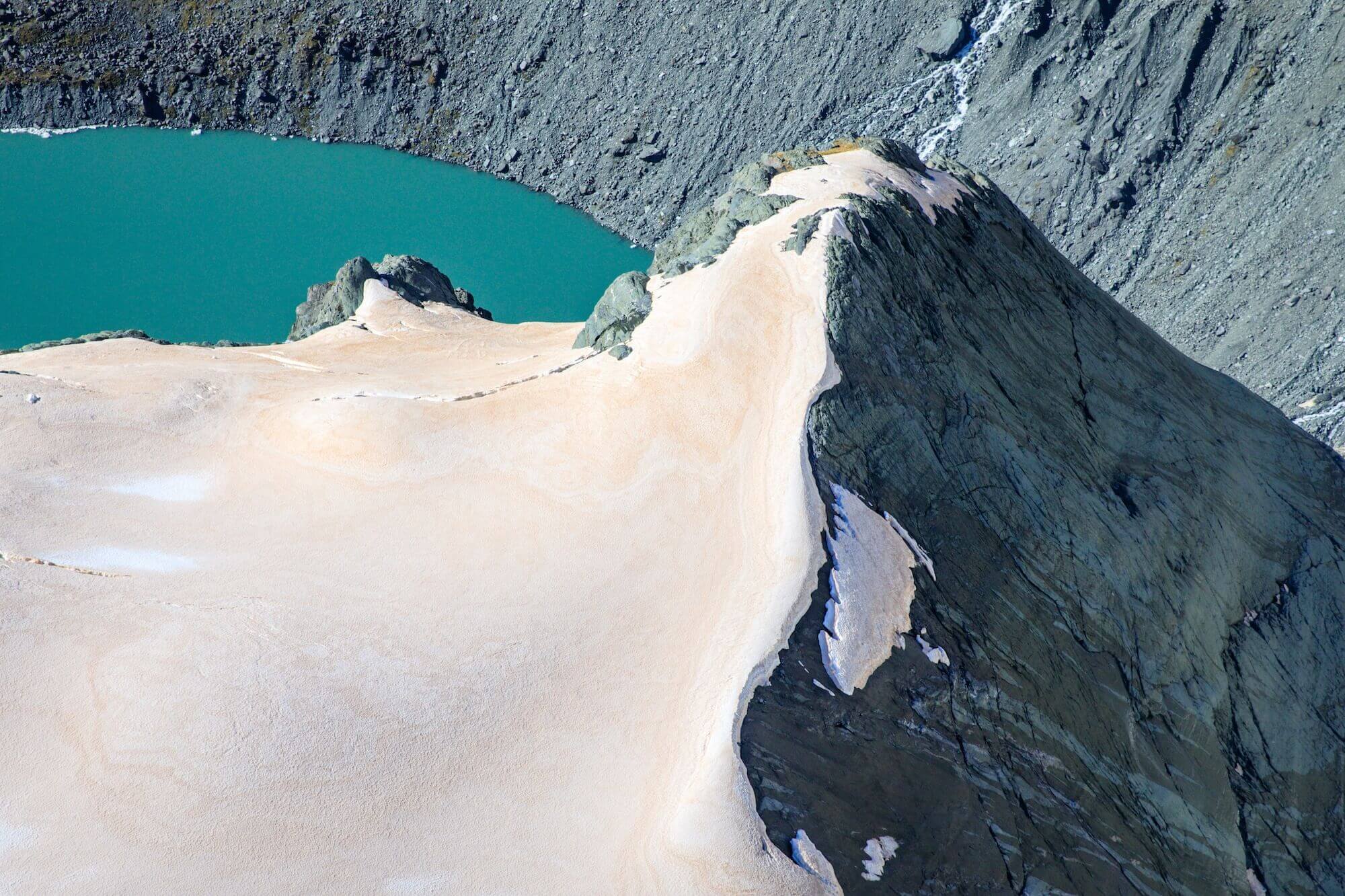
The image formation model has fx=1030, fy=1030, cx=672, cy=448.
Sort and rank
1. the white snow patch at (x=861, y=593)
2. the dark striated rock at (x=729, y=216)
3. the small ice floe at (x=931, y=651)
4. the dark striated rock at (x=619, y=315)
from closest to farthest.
A: the white snow patch at (x=861, y=593)
the small ice floe at (x=931, y=651)
the dark striated rock at (x=619, y=315)
the dark striated rock at (x=729, y=216)

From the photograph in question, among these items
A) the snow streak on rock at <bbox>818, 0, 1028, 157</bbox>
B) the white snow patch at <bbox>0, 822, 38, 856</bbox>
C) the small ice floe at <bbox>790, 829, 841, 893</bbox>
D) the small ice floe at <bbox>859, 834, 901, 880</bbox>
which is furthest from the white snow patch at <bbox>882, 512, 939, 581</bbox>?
the snow streak on rock at <bbox>818, 0, 1028, 157</bbox>

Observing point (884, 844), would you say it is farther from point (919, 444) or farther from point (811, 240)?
point (811, 240)

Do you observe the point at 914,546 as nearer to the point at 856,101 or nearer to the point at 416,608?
the point at 416,608

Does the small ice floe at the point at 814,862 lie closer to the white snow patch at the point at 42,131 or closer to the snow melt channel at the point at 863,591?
the snow melt channel at the point at 863,591

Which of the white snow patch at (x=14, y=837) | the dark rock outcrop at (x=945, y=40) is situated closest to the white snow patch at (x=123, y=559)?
the white snow patch at (x=14, y=837)

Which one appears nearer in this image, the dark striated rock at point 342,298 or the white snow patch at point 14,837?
the white snow patch at point 14,837
